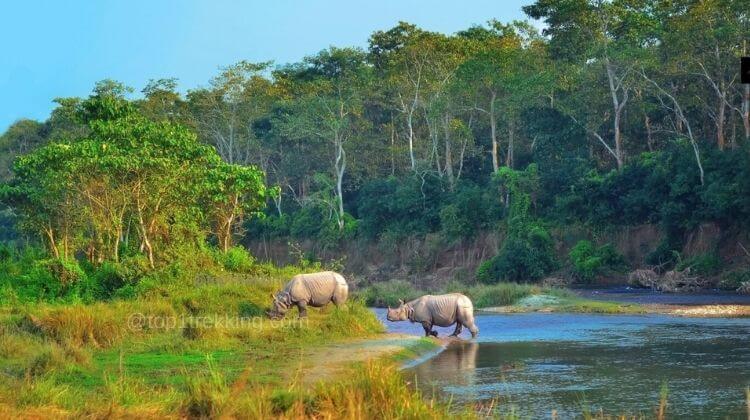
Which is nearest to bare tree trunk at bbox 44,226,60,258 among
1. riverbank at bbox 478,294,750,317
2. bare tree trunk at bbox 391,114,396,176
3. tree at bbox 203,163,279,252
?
tree at bbox 203,163,279,252

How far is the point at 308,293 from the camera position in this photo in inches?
931

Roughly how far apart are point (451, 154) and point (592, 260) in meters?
16.3

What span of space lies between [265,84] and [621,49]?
28.4 m

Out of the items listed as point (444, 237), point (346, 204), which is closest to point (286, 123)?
point (346, 204)

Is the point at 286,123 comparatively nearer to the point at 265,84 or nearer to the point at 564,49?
the point at 265,84

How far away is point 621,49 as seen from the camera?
47875 millimetres

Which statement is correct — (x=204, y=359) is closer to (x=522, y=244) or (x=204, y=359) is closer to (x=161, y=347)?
(x=161, y=347)

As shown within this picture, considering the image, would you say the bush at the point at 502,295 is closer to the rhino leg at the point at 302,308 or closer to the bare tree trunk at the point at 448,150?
the rhino leg at the point at 302,308

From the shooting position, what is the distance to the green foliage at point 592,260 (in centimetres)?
4538

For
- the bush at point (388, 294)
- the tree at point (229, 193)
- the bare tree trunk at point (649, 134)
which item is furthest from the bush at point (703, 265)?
the tree at point (229, 193)

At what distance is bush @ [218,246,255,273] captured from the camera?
1120 inches

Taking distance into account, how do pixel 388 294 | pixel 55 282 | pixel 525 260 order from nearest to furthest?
pixel 55 282 < pixel 388 294 < pixel 525 260

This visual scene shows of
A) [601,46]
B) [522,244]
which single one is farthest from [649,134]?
[522,244]

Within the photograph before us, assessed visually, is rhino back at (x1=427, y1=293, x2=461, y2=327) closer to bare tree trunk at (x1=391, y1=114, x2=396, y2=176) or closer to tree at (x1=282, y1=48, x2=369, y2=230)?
tree at (x1=282, y1=48, x2=369, y2=230)
